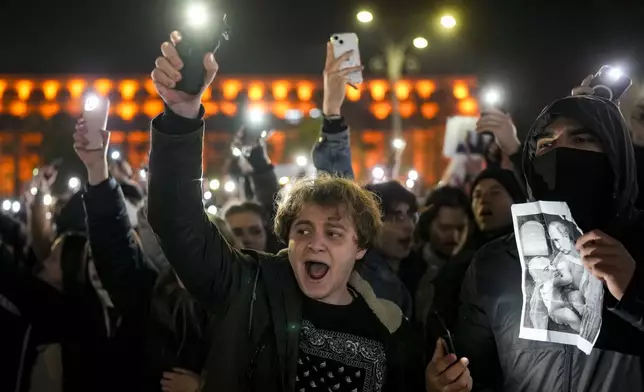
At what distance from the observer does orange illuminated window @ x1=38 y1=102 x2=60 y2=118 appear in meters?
46.5

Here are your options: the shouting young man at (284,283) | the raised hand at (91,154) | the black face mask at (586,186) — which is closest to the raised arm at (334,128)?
the raised hand at (91,154)

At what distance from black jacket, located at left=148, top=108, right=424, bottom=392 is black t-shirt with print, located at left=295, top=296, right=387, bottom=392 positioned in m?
0.07

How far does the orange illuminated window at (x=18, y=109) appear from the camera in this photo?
45938 millimetres

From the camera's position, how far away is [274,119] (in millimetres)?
48312

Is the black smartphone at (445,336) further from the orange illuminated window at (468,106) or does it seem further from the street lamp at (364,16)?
the orange illuminated window at (468,106)

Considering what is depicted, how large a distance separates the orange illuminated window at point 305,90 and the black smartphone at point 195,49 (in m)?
46.3

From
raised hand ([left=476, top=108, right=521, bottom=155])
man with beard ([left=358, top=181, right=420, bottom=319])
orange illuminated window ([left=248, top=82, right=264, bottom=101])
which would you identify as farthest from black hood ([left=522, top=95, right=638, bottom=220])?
orange illuminated window ([left=248, top=82, right=264, bottom=101])

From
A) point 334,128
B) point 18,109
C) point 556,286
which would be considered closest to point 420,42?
point 334,128

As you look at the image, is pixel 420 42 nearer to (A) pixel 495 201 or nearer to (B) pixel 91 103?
(A) pixel 495 201

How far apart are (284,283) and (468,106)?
4613 cm

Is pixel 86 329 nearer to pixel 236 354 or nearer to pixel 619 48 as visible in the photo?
pixel 236 354

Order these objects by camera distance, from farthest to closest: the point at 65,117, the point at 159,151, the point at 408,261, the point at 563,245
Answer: the point at 65,117 < the point at 408,261 < the point at 563,245 < the point at 159,151

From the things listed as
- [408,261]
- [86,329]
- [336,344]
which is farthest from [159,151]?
[408,261]

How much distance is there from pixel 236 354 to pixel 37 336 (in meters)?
2.68
